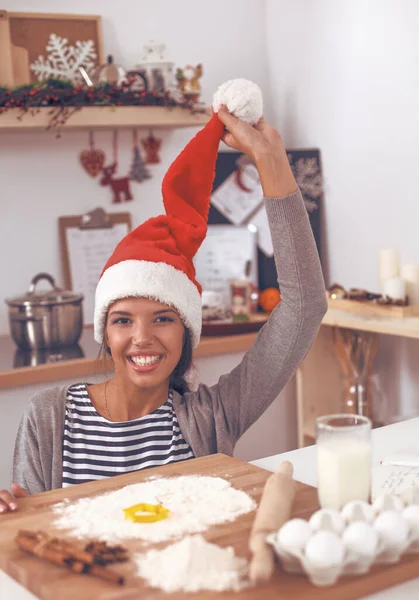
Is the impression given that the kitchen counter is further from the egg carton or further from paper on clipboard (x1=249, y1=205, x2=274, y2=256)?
paper on clipboard (x1=249, y1=205, x2=274, y2=256)

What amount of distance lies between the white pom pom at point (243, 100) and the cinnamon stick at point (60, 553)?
2.55ft

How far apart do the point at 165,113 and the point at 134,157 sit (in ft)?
1.00

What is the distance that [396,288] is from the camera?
270cm

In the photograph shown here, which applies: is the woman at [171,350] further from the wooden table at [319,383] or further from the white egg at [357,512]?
the wooden table at [319,383]

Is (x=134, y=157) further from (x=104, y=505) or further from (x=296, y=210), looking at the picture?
(x=104, y=505)

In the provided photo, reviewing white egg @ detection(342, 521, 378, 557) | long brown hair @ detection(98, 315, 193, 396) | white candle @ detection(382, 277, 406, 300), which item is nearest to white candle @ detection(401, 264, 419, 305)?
white candle @ detection(382, 277, 406, 300)

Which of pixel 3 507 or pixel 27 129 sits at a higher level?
pixel 27 129

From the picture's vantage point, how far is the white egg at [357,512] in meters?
0.99

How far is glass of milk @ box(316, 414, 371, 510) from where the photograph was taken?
3.45 feet

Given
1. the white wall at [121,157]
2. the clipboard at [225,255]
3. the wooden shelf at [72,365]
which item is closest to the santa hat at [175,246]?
the wooden shelf at [72,365]

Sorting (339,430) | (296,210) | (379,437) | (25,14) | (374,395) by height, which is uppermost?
(25,14)

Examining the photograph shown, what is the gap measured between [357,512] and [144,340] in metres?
0.58

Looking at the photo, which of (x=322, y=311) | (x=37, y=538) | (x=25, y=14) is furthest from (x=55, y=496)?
(x=25, y=14)

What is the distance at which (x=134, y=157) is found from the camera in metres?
3.30
